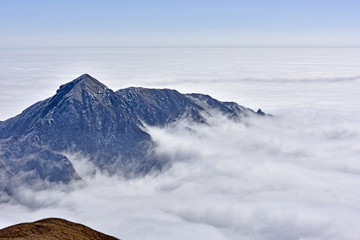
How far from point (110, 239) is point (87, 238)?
7506 millimetres

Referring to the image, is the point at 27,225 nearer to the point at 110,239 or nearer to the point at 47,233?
the point at 47,233

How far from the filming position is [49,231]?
89188 mm

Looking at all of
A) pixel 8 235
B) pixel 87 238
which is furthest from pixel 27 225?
pixel 87 238

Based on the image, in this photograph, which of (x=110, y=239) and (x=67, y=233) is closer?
(x=67, y=233)

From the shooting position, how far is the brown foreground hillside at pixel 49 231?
278 ft

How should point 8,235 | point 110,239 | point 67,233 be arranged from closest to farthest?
1. point 8,235
2. point 67,233
3. point 110,239

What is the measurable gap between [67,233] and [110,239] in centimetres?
1165

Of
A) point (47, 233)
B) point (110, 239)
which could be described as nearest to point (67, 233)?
point (47, 233)

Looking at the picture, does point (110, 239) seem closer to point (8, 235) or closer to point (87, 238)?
point (87, 238)

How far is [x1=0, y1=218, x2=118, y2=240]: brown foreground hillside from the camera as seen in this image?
84875 millimetres

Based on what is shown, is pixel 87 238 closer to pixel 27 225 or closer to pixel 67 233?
pixel 67 233

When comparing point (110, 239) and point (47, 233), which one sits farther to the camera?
point (110, 239)

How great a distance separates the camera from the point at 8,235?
84250 mm

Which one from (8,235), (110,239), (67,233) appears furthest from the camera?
(110,239)
